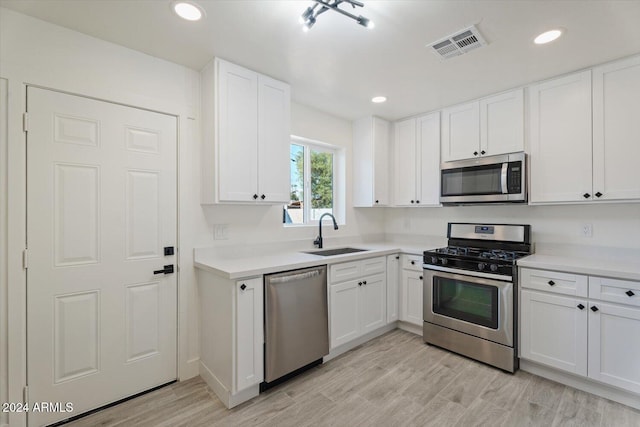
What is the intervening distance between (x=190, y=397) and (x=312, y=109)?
2878 millimetres

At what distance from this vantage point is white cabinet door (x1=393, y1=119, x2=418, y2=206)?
358 cm

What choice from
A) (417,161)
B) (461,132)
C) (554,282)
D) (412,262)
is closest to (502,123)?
(461,132)

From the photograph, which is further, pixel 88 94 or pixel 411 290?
pixel 411 290

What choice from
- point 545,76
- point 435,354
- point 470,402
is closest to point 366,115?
point 545,76

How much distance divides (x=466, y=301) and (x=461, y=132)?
1721mm

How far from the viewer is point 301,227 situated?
3.22m

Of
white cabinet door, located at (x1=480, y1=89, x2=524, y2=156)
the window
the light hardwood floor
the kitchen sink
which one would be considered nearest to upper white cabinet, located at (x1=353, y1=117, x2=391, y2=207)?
the window

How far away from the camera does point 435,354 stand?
2.78m

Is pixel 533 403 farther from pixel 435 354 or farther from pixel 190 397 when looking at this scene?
pixel 190 397

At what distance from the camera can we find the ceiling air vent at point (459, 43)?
1.92 m

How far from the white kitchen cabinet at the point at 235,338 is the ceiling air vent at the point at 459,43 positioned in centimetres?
207

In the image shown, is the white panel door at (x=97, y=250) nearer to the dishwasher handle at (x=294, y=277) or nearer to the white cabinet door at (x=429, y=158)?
the dishwasher handle at (x=294, y=277)

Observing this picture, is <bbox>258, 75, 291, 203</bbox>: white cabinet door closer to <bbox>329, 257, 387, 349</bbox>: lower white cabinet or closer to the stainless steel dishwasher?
the stainless steel dishwasher

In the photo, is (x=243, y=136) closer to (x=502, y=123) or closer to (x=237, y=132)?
(x=237, y=132)
